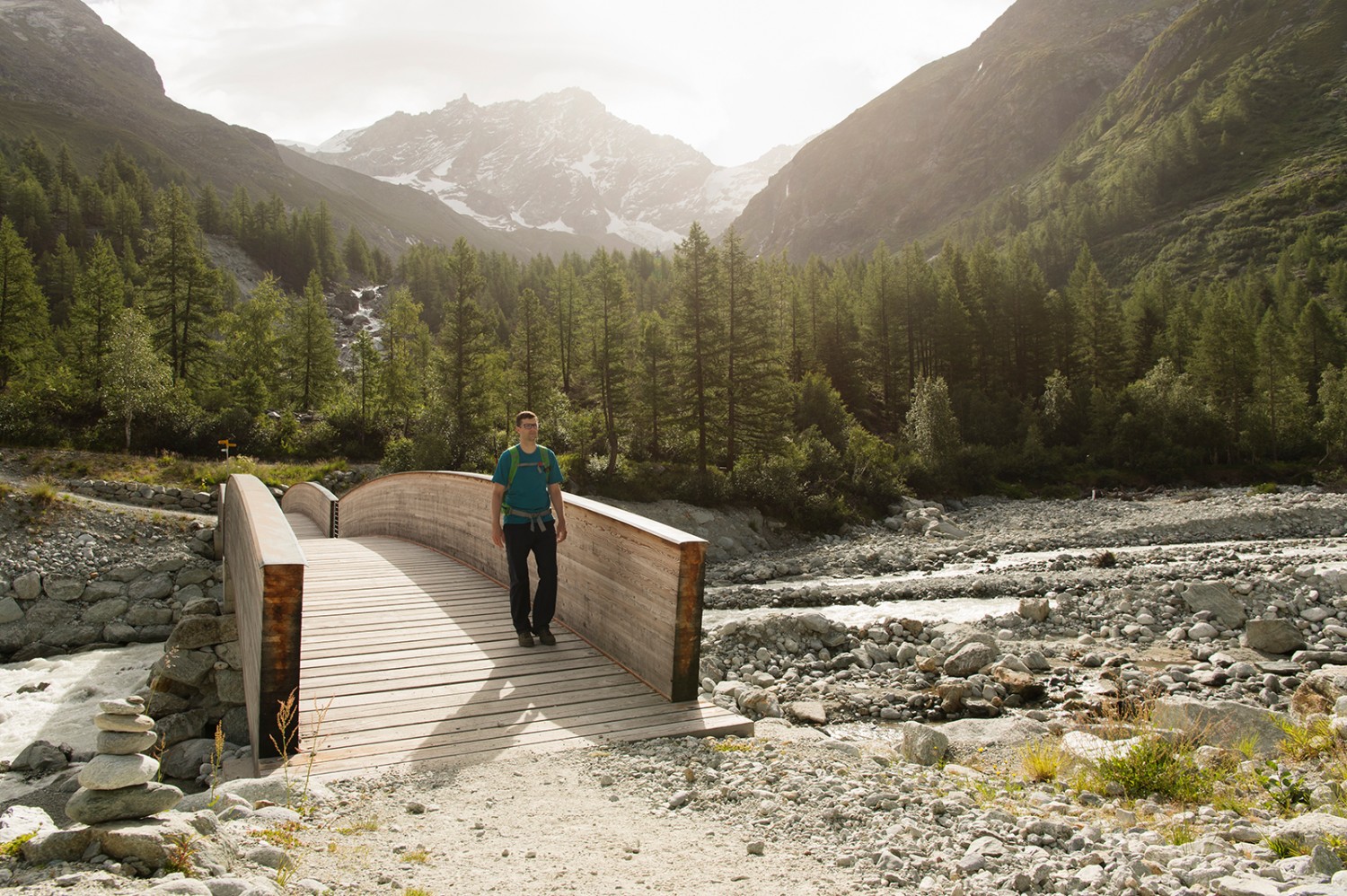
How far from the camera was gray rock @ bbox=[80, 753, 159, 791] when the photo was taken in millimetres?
3516

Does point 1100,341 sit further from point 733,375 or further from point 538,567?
point 538,567

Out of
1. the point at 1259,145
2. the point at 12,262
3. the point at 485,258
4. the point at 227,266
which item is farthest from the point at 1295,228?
the point at 227,266

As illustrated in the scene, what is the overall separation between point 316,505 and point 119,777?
21.9m

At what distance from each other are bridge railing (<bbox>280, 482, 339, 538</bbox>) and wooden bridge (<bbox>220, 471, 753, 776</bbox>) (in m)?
12.7

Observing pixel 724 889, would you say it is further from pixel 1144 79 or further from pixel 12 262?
pixel 1144 79

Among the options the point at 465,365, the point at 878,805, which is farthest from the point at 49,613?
the point at 878,805

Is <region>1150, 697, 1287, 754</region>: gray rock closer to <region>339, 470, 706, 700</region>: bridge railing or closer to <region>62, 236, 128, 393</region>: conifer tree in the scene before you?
<region>339, 470, 706, 700</region>: bridge railing

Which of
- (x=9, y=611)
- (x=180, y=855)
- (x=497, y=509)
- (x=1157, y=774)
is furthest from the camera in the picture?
(x=9, y=611)

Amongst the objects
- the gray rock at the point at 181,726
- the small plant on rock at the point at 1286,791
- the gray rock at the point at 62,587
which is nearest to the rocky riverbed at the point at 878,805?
the small plant on rock at the point at 1286,791

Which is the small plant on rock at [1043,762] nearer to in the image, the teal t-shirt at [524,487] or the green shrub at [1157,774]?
the green shrub at [1157,774]

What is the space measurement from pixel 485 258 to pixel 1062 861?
12328cm

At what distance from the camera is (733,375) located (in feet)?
115

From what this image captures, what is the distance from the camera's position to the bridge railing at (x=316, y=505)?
21.3m

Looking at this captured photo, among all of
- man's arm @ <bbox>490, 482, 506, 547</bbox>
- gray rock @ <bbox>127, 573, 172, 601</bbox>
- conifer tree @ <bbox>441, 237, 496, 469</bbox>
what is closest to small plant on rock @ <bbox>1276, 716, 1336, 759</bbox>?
man's arm @ <bbox>490, 482, 506, 547</bbox>
